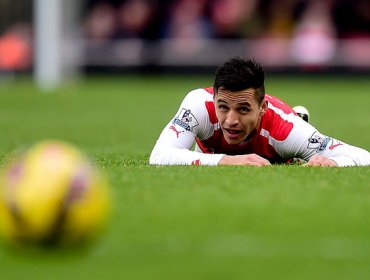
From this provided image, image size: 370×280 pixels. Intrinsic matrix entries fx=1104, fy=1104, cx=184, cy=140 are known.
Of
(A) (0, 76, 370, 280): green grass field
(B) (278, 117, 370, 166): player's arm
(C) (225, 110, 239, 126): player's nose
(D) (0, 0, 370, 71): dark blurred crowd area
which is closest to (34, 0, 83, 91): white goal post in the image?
(D) (0, 0, 370, 71): dark blurred crowd area

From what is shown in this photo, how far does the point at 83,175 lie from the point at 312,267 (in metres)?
1.26

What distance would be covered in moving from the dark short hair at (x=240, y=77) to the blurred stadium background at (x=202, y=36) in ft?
70.9

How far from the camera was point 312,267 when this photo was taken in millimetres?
5469

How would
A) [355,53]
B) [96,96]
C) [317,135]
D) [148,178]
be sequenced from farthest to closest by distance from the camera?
[355,53]
[96,96]
[317,135]
[148,178]

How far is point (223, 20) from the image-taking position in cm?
3139

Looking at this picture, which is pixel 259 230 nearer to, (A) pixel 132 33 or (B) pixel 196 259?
(B) pixel 196 259

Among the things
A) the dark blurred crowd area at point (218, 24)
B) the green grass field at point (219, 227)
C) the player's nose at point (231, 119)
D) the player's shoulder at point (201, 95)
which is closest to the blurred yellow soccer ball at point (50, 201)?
the green grass field at point (219, 227)

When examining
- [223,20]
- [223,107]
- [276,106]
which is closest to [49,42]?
[223,20]

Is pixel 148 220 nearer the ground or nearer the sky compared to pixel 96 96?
nearer the sky

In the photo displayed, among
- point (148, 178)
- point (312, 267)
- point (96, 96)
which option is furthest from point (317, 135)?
point (96, 96)

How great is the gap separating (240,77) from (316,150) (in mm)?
981

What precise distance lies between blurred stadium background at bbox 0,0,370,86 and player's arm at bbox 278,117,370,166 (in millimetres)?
21401

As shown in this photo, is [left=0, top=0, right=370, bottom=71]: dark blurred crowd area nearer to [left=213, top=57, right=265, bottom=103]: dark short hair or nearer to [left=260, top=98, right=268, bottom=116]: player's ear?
[left=260, top=98, right=268, bottom=116]: player's ear

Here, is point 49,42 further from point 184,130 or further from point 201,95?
point 184,130
